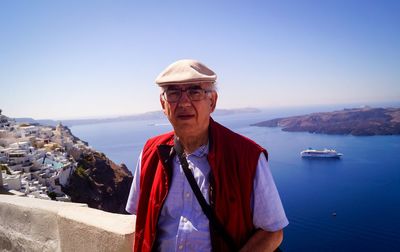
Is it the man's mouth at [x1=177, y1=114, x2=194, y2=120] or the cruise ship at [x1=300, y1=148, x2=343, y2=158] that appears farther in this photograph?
the cruise ship at [x1=300, y1=148, x2=343, y2=158]

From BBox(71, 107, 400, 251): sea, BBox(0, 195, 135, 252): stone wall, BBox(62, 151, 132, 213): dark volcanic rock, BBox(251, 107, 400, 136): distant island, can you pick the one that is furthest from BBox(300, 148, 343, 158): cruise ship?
BBox(0, 195, 135, 252): stone wall

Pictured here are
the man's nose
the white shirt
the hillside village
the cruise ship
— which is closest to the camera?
the white shirt

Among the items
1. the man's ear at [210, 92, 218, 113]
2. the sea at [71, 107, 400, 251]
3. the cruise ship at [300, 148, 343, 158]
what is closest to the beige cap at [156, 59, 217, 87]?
the man's ear at [210, 92, 218, 113]

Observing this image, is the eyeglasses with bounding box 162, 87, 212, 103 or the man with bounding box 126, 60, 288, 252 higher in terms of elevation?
the eyeglasses with bounding box 162, 87, 212, 103

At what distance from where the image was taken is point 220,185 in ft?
4.20

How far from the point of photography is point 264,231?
128cm

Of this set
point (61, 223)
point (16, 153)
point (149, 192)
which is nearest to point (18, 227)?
point (61, 223)

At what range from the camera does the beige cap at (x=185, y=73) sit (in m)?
1.33

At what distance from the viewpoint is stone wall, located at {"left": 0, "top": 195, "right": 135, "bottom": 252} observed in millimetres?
1743

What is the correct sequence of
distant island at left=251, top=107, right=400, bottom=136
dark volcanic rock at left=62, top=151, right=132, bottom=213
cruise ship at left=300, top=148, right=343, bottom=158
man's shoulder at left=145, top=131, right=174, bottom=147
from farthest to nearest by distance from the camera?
distant island at left=251, top=107, right=400, bottom=136 → cruise ship at left=300, top=148, right=343, bottom=158 → dark volcanic rock at left=62, top=151, right=132, bottom=213 → man's shoulder at left=145, top=131, right=174, bottom=147

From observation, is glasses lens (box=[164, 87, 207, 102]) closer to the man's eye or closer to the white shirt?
the man's eye

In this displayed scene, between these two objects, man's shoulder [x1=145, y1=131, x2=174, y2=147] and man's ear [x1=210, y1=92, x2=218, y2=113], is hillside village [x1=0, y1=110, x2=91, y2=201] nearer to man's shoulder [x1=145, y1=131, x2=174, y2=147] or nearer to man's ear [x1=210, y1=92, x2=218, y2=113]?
man's shoulder [x1=145, y1=131, x2=174, y2=147]

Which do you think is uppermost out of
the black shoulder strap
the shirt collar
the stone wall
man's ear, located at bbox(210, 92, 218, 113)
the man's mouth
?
man's ear, located at bbox(210, 92, 218, 113)

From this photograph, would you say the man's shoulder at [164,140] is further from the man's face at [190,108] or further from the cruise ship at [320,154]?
the cruise ship at [320,154]
